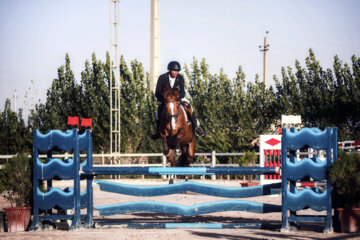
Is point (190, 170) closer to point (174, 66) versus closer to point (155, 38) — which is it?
point (174, 66)

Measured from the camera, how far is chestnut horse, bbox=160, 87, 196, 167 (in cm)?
1072

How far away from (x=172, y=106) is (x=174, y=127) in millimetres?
438

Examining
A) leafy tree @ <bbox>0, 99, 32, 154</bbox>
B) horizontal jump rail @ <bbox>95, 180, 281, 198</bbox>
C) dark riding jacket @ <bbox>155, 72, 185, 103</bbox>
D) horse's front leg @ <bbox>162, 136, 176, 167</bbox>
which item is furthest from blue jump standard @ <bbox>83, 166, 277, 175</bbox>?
leafy tree @ <bbox>0, 99, 32, 154</bbox>

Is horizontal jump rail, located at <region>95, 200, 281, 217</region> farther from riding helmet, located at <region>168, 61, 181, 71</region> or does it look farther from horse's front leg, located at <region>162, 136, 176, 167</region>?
riding helmet, located at <region>168, 61, 181, 71</region>

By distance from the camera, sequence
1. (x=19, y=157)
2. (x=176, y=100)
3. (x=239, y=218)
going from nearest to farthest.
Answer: (x=19, y=157) → (x=239, y=218) → (x=176, y=100)

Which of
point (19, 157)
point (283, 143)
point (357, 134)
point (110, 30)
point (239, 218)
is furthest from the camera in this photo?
point (357, 134)

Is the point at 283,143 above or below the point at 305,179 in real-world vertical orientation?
above

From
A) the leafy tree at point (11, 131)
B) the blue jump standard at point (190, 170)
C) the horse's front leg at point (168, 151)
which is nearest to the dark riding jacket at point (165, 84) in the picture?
the horse's front leg at point (168, 151)

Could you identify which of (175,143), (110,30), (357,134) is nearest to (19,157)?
(175,143)

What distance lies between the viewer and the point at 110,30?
2694cm

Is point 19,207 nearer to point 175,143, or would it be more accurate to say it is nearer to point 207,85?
point 175,143

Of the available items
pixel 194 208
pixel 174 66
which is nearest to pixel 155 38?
pixel 174 66

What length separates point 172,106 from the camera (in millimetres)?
10734

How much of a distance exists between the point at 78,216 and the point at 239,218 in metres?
2.60
